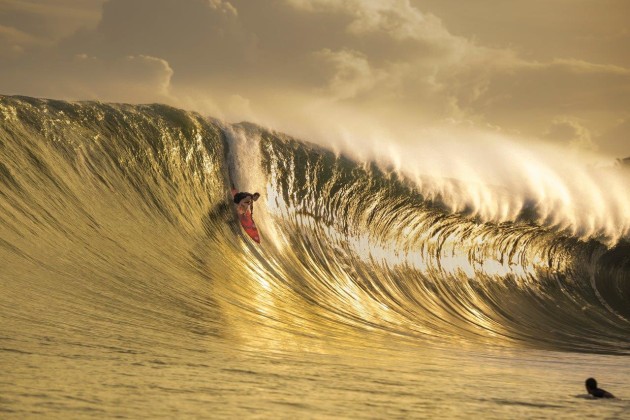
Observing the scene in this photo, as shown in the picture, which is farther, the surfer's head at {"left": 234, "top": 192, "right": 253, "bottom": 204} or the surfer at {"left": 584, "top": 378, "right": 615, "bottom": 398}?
the surfer's head at {"left": 234, "top": 192, "right": 253, "bottom": 204}

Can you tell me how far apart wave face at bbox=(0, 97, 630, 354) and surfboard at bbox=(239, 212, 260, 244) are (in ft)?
0.57

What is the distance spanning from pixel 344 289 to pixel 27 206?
14.0ft

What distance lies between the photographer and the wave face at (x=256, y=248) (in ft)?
27.6

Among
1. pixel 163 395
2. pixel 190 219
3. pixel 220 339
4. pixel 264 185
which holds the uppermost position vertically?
pixel 264 185

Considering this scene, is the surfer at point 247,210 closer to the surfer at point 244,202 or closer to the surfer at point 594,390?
the surfer at point 244,202

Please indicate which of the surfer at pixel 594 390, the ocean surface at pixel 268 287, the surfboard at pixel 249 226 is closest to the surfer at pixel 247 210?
the surfboard at pixel 249 226

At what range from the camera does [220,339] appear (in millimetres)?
6863

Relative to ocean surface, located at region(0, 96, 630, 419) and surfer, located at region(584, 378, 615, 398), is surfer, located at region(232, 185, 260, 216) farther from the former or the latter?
surfer, located at region(584, 378, 615, 398)

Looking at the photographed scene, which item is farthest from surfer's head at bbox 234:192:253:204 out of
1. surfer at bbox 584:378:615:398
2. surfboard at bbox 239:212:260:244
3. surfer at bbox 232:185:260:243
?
surfer at bbox 584:378:615:398

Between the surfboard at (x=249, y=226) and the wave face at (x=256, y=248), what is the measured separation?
174 mm

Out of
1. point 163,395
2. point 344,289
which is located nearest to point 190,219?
point 344,289

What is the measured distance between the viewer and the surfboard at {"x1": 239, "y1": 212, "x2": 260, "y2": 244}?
12.5 metres

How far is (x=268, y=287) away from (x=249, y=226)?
6.66 ft

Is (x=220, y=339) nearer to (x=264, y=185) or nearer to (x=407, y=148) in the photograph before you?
(x=264, y=185)
